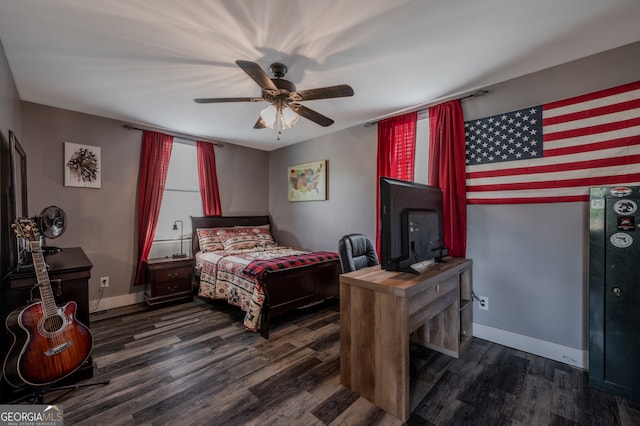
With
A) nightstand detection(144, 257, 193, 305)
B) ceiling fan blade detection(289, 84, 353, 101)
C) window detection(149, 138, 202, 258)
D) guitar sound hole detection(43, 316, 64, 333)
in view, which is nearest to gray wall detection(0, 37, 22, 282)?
guitar sound hole detection(43, 316, 64, 333)

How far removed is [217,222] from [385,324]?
11.5ft

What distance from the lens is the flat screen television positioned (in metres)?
1.84

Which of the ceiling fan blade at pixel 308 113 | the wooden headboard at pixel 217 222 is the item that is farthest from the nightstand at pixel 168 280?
the ceiling fan blade at pixel 308 113

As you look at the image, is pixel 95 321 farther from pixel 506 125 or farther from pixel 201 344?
pixel 506 125

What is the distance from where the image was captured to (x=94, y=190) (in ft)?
11.1

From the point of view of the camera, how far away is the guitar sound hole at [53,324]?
5.46 feet

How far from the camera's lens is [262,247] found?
441 centimetres

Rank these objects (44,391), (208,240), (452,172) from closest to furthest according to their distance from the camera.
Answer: (44,391) → (452,172) → (208,240)

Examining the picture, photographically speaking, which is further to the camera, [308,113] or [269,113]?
[308,113]

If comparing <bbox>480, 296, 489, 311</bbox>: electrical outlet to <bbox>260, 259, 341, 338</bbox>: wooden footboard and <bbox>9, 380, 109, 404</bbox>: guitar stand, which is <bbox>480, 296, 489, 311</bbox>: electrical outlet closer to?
<bbox>260, 259, 341, 338</bbox>: wooden footboard

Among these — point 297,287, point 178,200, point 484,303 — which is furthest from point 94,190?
point 484,303

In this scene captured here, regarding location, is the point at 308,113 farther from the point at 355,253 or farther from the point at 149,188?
the point at 149,188

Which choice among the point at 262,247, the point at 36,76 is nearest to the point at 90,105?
the point at 36,76

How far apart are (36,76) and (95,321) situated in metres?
2.55
